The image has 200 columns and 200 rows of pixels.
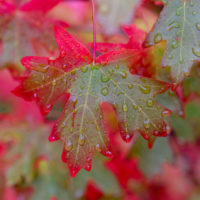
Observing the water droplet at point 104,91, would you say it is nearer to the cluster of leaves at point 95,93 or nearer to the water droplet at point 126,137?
the cluster of leaves at point 95,93

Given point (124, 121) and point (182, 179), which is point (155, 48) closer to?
point (124, 121)

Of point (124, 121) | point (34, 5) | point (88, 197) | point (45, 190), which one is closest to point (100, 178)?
point (88, 197)

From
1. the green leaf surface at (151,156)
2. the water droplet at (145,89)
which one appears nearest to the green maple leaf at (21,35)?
the water droplet at (145,89)

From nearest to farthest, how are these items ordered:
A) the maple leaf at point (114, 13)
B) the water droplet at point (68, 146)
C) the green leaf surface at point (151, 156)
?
the water droplet at point (68, 146) → the maple leaf at point (114, 13) → the green leaf surface at point (151, 156)

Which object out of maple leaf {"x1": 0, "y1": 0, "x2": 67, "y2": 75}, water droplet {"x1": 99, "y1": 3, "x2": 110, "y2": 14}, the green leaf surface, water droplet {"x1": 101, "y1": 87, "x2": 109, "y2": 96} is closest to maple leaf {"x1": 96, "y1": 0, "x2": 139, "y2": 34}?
water droplet {"x1": 99, "y1": 3, "x2": 110, "y2": 14}

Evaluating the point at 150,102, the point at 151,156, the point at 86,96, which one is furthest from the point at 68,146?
the point at 151,156

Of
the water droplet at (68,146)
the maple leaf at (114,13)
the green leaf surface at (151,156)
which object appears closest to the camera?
the water droplet at (68,146)
